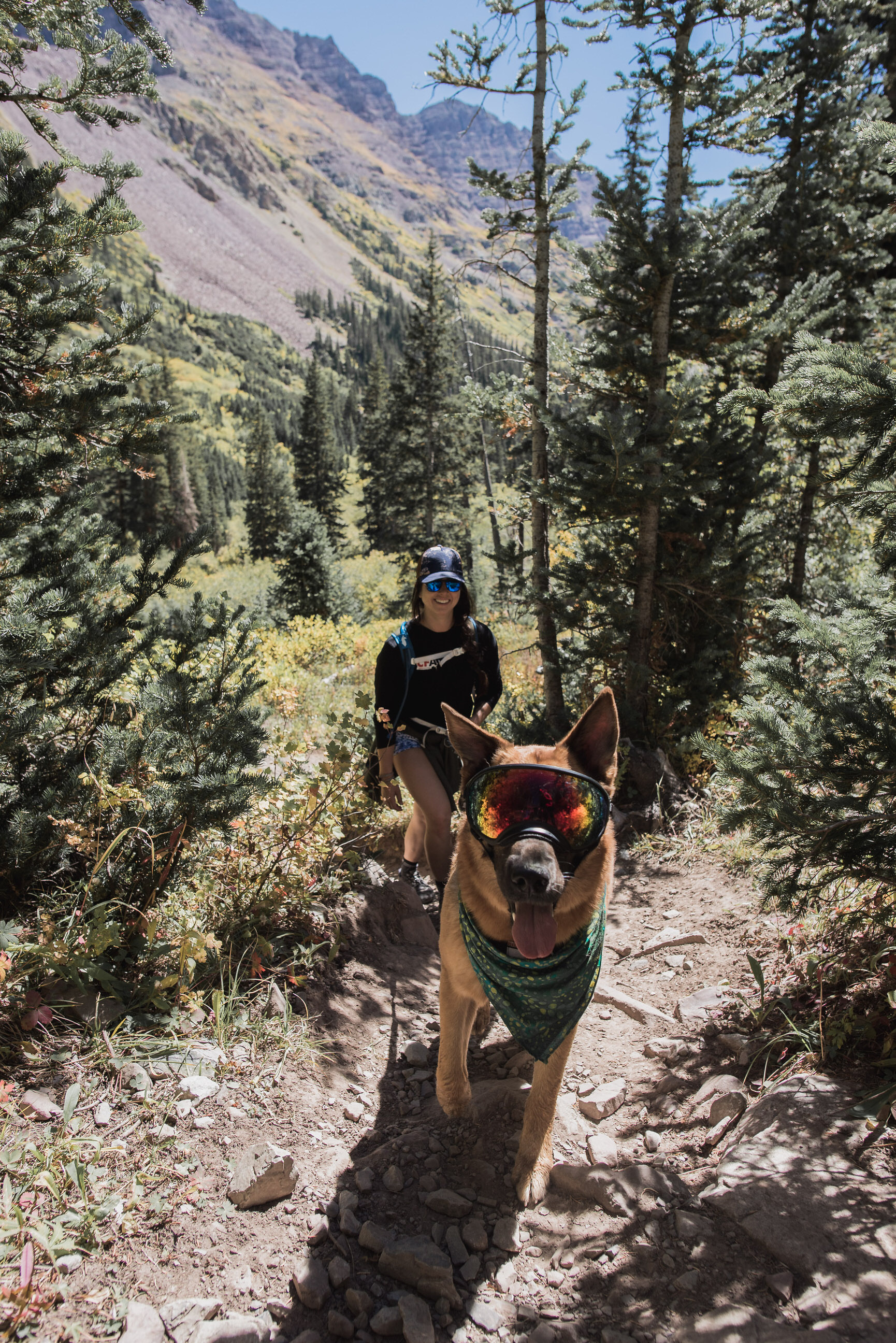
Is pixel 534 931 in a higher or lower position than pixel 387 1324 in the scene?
higher

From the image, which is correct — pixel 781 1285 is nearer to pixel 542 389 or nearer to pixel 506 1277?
pixel 506 1277

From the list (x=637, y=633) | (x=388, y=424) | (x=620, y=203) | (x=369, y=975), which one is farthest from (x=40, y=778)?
(x=388, y=424)

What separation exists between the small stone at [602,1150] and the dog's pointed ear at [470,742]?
69.8 inches

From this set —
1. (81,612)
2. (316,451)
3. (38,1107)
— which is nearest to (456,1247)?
(38,1107)

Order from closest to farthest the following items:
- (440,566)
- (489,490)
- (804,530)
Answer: (440,566) → (804,530) → (489,490)

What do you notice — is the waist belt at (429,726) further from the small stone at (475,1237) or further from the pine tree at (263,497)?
the pine tree at (263,497)

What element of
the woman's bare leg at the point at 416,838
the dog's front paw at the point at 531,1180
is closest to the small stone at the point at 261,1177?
the dog's front paw at the point at 531,1180

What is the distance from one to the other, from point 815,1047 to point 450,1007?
1.63 m

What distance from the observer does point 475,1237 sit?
2.53 metres

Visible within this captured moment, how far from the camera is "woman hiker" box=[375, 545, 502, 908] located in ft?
14.3

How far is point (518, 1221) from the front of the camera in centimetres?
264

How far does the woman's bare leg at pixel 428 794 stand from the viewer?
4352 millimetres

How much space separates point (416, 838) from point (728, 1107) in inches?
97.1

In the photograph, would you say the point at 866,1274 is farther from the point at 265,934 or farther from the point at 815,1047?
the point at 265,934
